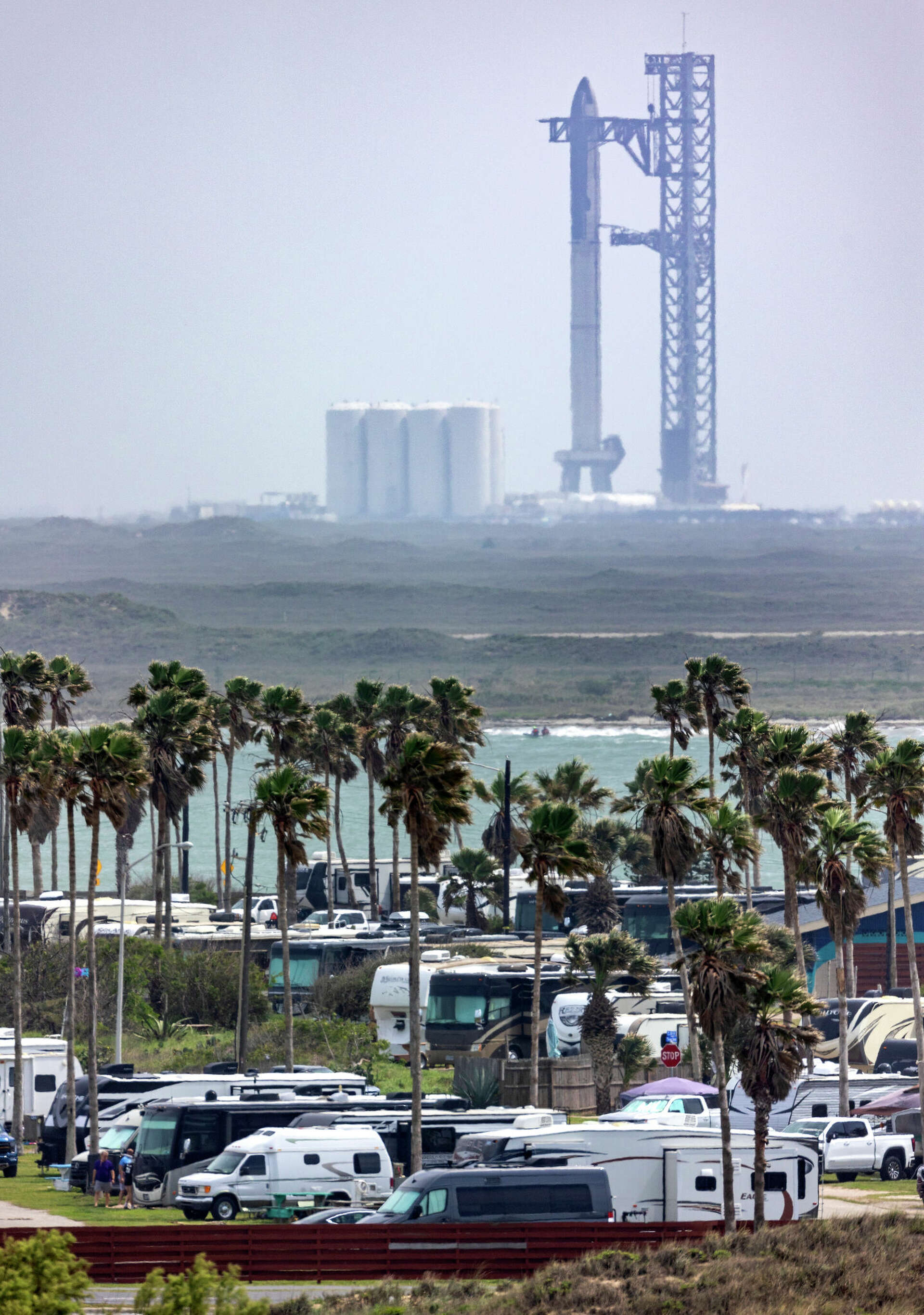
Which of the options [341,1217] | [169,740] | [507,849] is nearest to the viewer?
[341,1217]

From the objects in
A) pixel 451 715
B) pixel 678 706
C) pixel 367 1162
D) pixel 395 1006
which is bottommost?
A: pixel 395 1006

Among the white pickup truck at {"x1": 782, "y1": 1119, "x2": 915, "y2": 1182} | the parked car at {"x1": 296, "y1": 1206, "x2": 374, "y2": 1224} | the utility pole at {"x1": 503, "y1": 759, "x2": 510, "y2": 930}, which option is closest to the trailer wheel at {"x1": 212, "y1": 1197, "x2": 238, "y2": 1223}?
the parked car at {"x1": 296, "y1": 1206, "x2": 374, "y2": 1224}

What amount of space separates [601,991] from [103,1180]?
1558cm

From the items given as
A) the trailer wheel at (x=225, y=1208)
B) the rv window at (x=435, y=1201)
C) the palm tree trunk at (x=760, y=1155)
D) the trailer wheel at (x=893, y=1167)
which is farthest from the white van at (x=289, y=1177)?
the trailer wheel at (x=893, y=1167)

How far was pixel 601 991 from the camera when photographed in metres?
50.8

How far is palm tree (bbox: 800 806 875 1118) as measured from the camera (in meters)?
46.5

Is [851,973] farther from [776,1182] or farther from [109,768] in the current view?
[776,1182]

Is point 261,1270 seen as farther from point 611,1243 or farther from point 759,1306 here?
point 759,1306

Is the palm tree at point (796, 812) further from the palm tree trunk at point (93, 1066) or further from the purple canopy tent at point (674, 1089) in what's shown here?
the palm tree trunk at point (93, 1066)

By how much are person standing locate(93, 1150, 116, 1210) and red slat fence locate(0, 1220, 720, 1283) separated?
9532 mm

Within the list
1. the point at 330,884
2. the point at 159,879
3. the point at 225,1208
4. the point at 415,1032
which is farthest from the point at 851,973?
the point at 225,1208

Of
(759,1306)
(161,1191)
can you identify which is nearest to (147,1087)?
(161,1191)

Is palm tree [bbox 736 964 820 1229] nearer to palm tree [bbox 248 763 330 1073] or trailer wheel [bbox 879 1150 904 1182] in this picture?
trailer wheel [bbox 879 1150 904 1182]

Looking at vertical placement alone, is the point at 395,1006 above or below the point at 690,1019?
below
